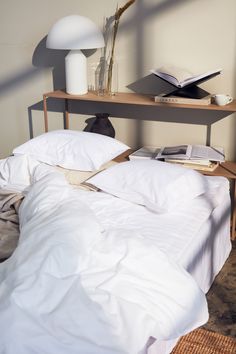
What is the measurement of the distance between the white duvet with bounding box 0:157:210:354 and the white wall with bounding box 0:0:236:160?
1422 millimetres

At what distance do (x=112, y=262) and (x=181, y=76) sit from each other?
145cm

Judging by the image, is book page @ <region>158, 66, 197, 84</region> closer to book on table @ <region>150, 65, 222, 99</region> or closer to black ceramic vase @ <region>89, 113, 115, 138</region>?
book on table @ <region>150, 65, 222, 99</region>

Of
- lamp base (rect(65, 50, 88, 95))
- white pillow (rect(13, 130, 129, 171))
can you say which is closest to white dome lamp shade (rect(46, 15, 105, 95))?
lamp base (rect(65, 50, 88, 95))

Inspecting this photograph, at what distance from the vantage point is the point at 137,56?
9.59ft

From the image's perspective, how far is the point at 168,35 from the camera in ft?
9.14

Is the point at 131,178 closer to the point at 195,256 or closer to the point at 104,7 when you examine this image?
the point at 195,256

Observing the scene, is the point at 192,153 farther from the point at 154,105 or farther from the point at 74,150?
the point at 74,150

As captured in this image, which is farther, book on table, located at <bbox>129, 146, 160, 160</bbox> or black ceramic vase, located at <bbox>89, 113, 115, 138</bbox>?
black ceramic vase, located at <bbox>89, 113, 115, 138</bbox>

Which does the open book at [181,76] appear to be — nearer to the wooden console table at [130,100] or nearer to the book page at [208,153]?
the wooden console table at [130,100]

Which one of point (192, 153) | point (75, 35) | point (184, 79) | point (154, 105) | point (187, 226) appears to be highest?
point (75, 35)

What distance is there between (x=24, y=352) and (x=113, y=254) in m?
A: 0.41

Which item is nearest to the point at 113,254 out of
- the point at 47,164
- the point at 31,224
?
the point at 31,224

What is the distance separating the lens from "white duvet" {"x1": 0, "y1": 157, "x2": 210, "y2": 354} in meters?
1.23

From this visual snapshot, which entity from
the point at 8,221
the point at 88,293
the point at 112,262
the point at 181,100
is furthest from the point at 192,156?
the point at 88,293
